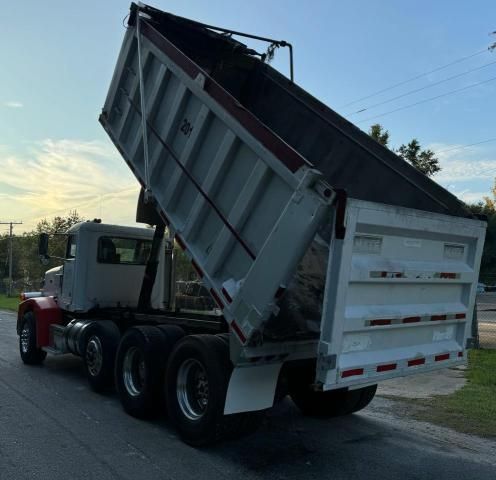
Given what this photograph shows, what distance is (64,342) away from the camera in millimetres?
8508

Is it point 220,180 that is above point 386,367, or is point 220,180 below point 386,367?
above

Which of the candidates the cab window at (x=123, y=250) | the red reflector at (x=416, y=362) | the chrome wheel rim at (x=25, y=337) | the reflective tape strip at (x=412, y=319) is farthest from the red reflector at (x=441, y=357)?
the chrome wheel rim at (x=25, y=337)

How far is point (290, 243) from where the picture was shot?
429 cm

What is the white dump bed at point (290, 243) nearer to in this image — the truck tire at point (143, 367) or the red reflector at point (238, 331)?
the red reflector at point (238, 331)

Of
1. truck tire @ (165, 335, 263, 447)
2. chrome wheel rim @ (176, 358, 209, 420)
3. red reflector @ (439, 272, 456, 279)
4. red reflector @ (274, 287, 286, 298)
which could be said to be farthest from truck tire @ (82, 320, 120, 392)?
red reflector @ (439, 272, 456, 279)

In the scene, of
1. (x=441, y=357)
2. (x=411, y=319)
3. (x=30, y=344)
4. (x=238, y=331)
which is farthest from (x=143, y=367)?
(x=30, y=344)

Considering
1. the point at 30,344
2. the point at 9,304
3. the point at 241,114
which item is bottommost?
the point at 9,304

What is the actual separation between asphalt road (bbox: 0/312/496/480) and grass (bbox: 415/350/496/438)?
31cm

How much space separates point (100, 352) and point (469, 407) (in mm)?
4915

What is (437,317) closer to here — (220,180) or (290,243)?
(290,243)

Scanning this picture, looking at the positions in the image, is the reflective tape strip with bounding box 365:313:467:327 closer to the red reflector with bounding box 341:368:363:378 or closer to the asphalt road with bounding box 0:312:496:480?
the red reflector with bounding box 341:368:363:378

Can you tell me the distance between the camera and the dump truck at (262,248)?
4363mm

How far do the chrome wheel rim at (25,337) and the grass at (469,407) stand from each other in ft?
21.2

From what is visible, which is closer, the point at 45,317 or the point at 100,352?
the point at 100,352
